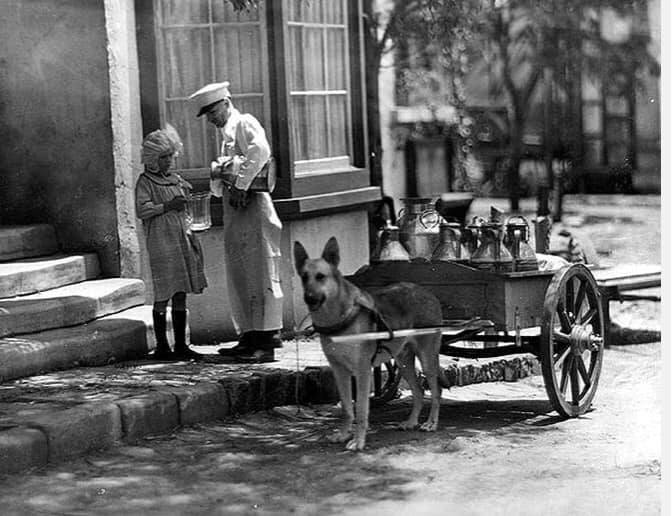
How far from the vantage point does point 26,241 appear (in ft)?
27.0

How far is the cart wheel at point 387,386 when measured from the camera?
291 inches

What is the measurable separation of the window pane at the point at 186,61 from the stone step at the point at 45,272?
1.35m

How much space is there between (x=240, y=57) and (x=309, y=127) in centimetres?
78

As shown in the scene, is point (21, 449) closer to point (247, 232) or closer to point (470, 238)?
point (247, 232)

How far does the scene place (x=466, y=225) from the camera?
725 centimetres

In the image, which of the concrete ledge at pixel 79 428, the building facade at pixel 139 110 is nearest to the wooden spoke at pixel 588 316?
the building facade at pixel 139 110

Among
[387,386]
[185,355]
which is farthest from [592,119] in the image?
[185,355]

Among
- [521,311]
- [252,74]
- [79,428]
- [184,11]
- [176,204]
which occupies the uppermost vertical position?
[184,11]

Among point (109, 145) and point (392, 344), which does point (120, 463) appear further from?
point (109, 145)

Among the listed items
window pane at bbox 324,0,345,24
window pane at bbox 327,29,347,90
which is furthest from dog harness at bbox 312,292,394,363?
window pane at bbox 324,0,345,24

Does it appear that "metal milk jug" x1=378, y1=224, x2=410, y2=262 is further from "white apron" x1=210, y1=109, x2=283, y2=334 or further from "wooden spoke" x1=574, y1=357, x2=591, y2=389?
"wooden spoke" x1=574, y1=357, x2=591, y2=389

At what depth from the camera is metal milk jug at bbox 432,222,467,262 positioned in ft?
23.3

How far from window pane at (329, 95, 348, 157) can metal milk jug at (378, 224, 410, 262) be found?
2338 mm

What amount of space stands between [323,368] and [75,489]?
2.28 metres
